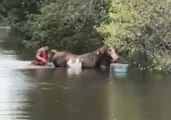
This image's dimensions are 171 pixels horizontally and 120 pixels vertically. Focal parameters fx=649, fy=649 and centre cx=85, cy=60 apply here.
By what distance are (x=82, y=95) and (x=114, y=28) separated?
6880 mm

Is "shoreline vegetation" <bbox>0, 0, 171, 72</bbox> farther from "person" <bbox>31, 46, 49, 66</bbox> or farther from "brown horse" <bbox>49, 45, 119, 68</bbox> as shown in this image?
"person" <bbox>31, 46, 49, 66</bbox>

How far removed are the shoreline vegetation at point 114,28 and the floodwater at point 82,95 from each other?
1.01m

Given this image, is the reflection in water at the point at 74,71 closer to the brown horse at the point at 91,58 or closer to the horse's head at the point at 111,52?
the brown horse at the point at 91,58

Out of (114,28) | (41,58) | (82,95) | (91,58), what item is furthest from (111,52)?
(82,95)

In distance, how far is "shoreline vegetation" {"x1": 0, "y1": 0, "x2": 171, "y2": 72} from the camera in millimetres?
20531

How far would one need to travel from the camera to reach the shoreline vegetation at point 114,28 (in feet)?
67.4

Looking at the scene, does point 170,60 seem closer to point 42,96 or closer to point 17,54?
point 42,96

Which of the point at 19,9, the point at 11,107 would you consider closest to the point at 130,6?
the point at 11,107

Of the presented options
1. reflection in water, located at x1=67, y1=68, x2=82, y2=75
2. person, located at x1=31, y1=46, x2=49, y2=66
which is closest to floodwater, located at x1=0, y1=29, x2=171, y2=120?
reflection in water, located at x1=67, y1=68, x2=82, y2=75

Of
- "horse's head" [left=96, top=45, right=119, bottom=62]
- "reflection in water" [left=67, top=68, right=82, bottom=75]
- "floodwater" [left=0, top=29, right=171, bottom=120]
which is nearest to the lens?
"floodwater" [left=0, top=29, right=171, bottom=120]

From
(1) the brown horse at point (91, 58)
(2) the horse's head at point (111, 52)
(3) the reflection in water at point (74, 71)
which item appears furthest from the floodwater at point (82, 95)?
(2) the horse's head at point (111, 52)

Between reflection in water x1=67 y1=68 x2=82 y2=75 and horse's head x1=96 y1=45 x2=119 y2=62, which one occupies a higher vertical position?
horse's head x1=96 y1=45 x2=119 y2=62

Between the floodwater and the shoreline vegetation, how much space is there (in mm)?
1009

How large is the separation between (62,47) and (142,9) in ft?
29.4
